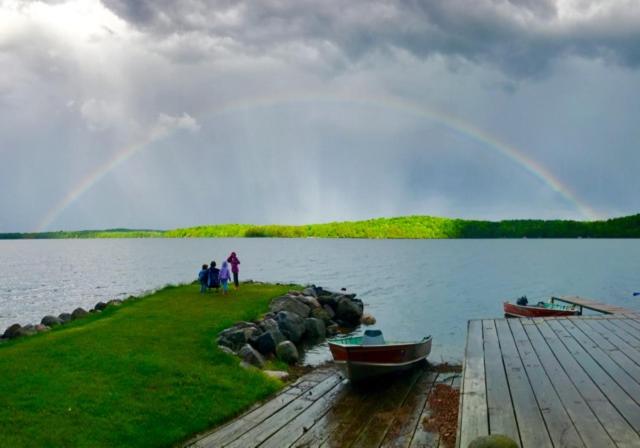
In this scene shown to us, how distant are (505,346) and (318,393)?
5.82 meters

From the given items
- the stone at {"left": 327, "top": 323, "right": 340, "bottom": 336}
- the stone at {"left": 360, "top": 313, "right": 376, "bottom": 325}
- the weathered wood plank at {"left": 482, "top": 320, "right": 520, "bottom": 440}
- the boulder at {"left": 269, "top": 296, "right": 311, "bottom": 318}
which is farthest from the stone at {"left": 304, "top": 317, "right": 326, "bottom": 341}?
the weathered wood plank at {"left": 482, "top": 320, "right": 520, "bottom": 440}

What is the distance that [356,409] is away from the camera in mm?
13742

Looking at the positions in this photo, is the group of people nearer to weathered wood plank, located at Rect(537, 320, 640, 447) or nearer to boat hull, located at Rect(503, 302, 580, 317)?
boat hull, located at Rect(503, 302, 580, 317)

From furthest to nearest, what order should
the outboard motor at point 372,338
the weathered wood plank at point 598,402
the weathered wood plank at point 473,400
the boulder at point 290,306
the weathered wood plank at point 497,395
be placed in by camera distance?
the boulder at point 290,306 < the outboard motor at point 372,338 < the weathered wood plank at point 497,395 < the weathered wood plank at point 473,400 < the weathered wood plank at point 598,402

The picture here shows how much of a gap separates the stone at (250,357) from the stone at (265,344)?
2018 millimetres

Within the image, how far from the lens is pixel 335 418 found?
12.8 metres

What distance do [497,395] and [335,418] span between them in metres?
4.95

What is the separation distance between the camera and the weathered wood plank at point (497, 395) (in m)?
7.74

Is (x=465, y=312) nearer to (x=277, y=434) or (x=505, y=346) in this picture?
(x=505, y=346)

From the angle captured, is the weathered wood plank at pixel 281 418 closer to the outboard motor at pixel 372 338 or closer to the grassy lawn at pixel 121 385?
the grassy lawn at pixel 121 385

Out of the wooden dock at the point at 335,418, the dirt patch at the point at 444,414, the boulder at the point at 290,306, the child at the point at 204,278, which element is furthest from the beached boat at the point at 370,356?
the child at the point at 204,278

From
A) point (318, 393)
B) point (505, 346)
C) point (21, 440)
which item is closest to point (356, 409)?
point (318, 393)

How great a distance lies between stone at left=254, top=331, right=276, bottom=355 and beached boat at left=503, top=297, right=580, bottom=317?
696 inches

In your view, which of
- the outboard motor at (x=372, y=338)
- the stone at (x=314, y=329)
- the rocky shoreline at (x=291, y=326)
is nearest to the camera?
the outboard motor at (x=372, y=338)
